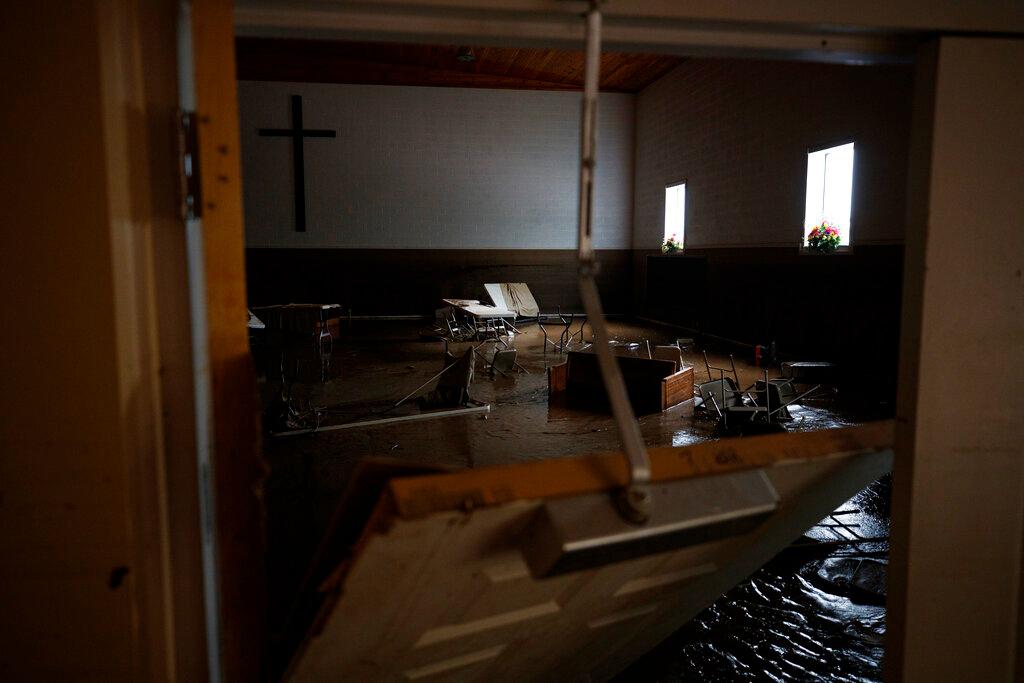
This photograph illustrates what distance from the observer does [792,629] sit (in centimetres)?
246

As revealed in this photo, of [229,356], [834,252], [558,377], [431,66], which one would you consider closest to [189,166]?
[229,356]

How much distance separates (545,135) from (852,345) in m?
7.75

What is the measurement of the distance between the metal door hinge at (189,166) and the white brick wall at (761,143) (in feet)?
22.4

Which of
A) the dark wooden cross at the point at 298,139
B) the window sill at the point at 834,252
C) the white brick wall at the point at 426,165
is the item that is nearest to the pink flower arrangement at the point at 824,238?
the window sill at the point at 834,252

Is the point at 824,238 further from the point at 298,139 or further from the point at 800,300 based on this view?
the point at 298,139

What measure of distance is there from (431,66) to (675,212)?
5227 millimetres

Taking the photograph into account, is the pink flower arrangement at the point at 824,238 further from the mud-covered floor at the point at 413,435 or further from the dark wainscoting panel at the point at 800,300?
the mud-covered floor at the point at 413,435

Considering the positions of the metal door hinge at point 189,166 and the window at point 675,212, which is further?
the window at point 675,212

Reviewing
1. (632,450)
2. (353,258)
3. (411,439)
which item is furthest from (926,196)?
(353,258)

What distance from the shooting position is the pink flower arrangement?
7.42m

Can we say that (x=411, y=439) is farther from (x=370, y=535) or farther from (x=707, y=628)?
(x=370, y=535)

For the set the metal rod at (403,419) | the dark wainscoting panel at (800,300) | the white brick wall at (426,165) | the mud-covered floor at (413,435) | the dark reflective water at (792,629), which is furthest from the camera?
the white brick wall at (426,165)

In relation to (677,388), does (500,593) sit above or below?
above

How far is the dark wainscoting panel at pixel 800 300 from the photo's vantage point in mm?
6617
